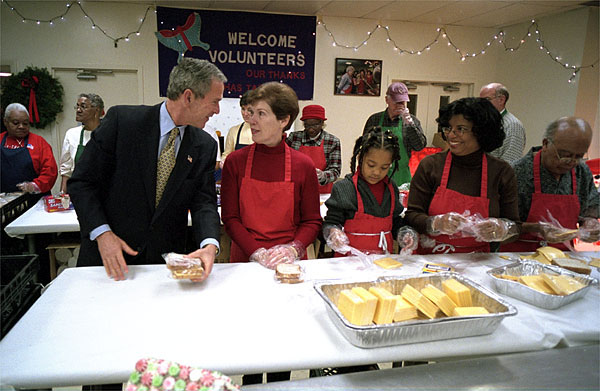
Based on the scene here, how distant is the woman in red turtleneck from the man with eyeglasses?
1.24m

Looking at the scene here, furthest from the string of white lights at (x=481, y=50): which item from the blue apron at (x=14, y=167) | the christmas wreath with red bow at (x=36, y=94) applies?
the blue apron at (x=14, y=167)

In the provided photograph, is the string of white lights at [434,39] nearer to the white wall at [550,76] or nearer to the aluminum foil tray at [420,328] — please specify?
the white wall at [550,76]

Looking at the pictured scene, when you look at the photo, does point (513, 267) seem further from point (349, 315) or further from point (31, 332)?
point (31, 332)

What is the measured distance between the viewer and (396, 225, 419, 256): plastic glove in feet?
6.89

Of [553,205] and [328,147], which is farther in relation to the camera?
[328,147]

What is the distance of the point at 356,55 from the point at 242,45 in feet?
6.46

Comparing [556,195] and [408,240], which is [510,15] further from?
[408,240]

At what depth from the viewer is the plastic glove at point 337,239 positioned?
6.35 feet

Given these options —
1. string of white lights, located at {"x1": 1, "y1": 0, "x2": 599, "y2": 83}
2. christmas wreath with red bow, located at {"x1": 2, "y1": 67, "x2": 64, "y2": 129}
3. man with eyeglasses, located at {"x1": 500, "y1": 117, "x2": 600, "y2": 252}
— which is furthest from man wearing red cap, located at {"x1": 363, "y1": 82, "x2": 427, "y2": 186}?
christmas wreath with red bow, located at {"x1": 2, "y1": 67, "x2": 64, "y2": 129}

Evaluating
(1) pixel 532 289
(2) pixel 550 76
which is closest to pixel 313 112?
(1) pixel 532 289

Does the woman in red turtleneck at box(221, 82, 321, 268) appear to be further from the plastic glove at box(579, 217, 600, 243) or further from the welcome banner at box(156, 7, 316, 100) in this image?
the welcome banner at box(156, 7, 316, 100)

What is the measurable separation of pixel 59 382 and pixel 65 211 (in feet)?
8.88

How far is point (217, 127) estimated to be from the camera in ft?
21.6

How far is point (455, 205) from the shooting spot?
6.86 ft
